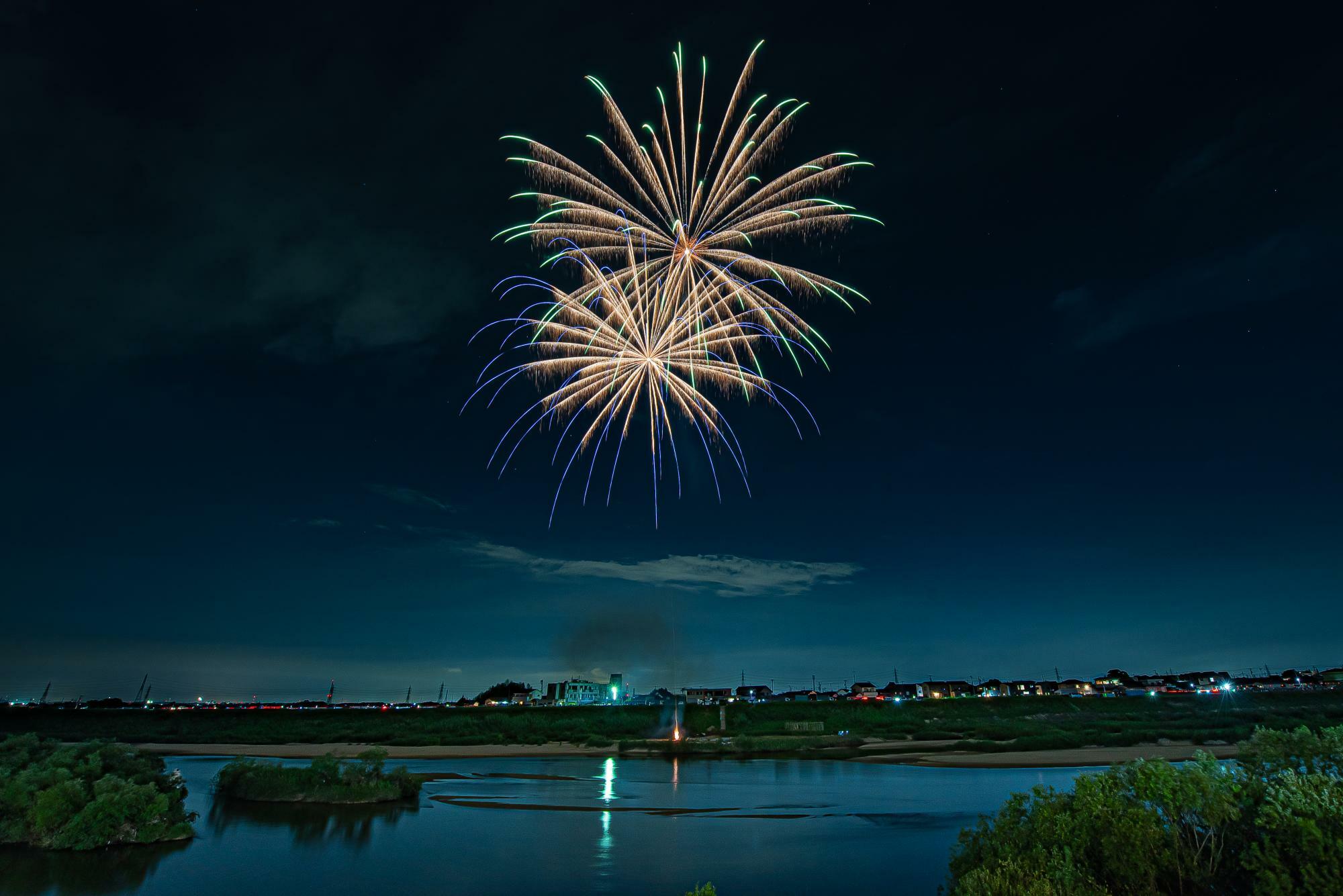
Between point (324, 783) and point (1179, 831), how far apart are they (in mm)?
40847

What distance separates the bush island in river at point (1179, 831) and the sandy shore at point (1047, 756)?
47.7 metres

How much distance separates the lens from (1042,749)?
6838 cm

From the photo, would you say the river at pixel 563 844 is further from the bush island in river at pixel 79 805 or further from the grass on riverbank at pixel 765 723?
the grass on riverbank at pixel 765 723

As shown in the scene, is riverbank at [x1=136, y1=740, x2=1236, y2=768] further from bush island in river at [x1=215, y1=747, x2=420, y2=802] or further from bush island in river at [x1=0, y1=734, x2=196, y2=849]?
bush island in river at [x1=0, y1=734, x2=196, y2=849]

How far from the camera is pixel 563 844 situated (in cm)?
2894

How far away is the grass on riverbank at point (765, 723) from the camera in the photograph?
80.4 metres

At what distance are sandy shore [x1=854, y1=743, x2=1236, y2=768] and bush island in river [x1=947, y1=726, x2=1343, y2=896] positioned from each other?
157 ft

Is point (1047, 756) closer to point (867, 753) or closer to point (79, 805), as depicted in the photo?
point (867, 753)

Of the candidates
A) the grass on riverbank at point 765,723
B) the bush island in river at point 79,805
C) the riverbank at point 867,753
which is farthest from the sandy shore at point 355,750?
the bush island in river at point 79,805

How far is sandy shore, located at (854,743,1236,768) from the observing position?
57.3 metres

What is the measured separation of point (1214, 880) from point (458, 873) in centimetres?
2256

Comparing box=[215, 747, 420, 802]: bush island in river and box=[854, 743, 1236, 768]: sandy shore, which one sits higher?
box=[215, 747, 420, 802]: bush island in river

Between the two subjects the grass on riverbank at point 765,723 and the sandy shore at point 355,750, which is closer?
the sandy shore at point 355,750

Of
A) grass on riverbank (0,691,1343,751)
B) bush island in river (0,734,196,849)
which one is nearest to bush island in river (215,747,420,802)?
bush island in river (0,734,196,849)
